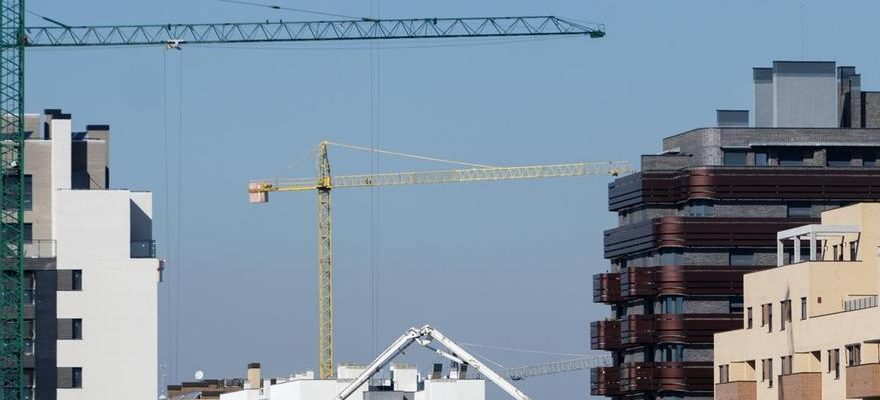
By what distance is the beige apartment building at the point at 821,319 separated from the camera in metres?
128

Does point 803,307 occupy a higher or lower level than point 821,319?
higher

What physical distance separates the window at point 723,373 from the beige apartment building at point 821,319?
2.82 m

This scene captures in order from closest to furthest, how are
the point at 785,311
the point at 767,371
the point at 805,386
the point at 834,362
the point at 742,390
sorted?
the point at 834,362 < the point at 805,386 < the point at 785,311 < the point at 767,371 < the point at 742,390

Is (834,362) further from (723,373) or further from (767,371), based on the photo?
(723,373)

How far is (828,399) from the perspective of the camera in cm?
13300

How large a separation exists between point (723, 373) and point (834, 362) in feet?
72.5

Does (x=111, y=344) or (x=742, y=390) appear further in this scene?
(x=111, y=344)

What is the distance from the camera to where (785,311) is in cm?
14025

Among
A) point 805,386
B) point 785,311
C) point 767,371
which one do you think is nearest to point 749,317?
point 767,371

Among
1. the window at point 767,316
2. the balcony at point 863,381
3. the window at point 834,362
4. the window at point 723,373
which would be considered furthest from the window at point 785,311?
the window at point 723,373

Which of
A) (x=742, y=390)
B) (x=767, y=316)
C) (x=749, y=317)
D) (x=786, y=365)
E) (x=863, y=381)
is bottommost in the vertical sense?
(x=742, y=390)

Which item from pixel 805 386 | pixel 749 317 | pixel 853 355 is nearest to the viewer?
pixel 853 355

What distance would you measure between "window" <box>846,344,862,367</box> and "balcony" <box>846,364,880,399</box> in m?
0.46

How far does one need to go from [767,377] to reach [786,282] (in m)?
7.50
